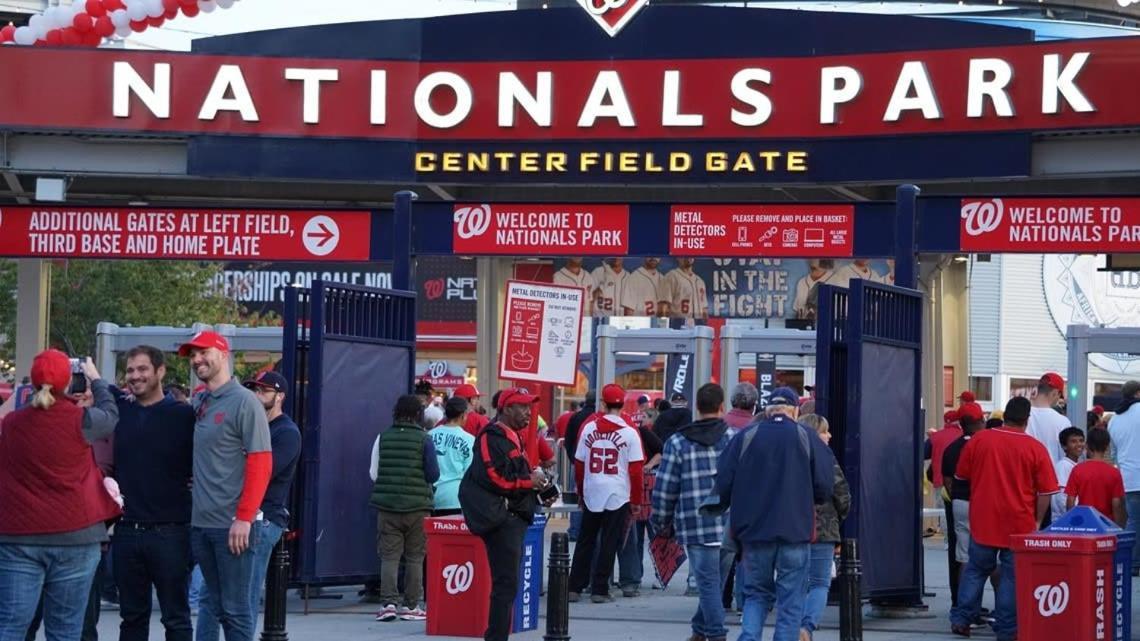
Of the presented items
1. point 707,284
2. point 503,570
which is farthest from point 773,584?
point 707,284

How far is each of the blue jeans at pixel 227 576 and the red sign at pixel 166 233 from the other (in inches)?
327

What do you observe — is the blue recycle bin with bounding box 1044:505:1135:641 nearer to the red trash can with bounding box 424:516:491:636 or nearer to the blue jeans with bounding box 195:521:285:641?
the red trash can with bounding box 424:516:491:636

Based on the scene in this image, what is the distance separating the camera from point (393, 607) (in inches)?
571

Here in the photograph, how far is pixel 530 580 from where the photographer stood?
13844mm

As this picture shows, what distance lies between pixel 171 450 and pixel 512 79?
11167 millimetres

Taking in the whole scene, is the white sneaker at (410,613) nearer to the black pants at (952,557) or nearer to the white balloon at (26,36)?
the black pants at (952,557)

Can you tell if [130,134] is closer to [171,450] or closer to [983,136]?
[983,136]

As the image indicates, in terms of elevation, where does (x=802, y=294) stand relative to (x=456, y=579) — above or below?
above

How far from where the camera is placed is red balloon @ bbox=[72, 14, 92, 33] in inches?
821

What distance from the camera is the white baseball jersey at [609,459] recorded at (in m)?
15.7

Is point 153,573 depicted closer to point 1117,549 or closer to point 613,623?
point 613,623

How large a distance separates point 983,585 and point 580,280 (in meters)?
11.4

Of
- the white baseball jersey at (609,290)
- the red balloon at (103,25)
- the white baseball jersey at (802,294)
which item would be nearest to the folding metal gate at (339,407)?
the red balloon at (103,25)

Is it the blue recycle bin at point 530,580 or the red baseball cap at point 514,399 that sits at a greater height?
the red baseball cap at point 514,399
